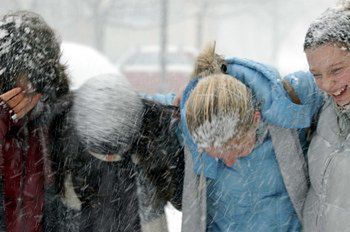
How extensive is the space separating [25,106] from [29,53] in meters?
0.23

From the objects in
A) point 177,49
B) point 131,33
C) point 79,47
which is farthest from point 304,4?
point 79,47

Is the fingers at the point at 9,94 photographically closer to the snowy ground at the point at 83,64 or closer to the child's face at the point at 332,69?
the child's face at the point at 332,69

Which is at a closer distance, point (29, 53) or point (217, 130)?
point (217, 130)

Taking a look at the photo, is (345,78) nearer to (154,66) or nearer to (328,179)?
(328,179)

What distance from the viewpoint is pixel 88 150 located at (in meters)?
2.69

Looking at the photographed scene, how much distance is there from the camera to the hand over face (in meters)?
2.59

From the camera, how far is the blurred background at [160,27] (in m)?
17.4

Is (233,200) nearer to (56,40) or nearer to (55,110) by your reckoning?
(55,110)

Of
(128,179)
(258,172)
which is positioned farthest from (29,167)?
(258,172)

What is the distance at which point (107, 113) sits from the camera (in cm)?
256

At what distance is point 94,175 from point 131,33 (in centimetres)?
2900

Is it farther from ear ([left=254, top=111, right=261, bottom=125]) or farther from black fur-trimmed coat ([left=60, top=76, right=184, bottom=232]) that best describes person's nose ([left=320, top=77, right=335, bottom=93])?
black fur-trimmed coat ([left=60, top=76, right=184, bottom=232])

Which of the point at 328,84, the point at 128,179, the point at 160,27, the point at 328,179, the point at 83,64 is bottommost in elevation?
the point at 160,27

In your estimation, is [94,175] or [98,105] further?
[94,175]
